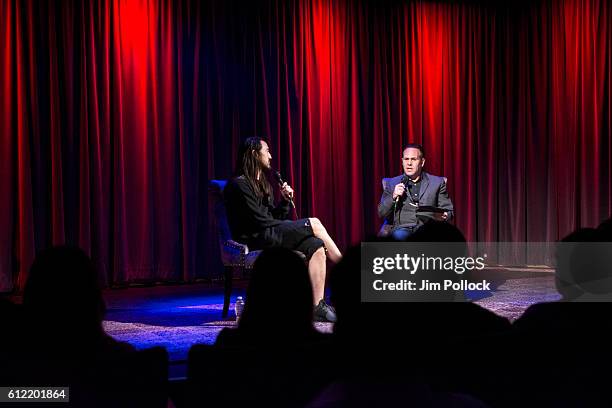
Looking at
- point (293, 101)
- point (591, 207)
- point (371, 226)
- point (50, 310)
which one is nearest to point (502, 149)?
point (591, 207)

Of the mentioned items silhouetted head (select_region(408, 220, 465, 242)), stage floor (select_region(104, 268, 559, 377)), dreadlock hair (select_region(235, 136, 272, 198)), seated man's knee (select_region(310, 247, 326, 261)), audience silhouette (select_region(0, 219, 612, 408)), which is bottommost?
stage floor (select_region(104, 268, 559, 377))

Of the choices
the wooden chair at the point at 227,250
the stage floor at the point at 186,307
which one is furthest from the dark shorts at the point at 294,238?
the stage floor at the point at 186,307

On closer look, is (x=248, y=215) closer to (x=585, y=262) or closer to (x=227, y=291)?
(x=227, y=291)

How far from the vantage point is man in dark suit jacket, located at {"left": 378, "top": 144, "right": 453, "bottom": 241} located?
485 centimetres

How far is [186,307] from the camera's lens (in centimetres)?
459

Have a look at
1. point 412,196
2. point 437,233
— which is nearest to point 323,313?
point 412,196

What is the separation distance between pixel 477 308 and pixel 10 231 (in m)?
4.38

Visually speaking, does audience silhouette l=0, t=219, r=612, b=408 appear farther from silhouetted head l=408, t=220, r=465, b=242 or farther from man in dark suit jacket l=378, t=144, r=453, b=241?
man in dark suit jacket l=378, t=144, r=453, b=241

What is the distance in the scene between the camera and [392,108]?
695cm

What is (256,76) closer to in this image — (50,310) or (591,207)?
(591,207)

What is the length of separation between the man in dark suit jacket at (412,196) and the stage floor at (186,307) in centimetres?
70

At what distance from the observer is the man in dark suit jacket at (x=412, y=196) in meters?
4.85

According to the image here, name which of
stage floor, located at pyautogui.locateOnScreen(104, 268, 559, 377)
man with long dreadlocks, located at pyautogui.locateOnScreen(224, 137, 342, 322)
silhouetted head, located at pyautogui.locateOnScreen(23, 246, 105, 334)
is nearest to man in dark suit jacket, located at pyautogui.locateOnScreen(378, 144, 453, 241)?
stage floor, located at pyautogui.locateOnScreen(104, 268, 559, 377)

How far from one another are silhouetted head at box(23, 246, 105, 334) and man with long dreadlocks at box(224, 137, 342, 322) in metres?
2.57
